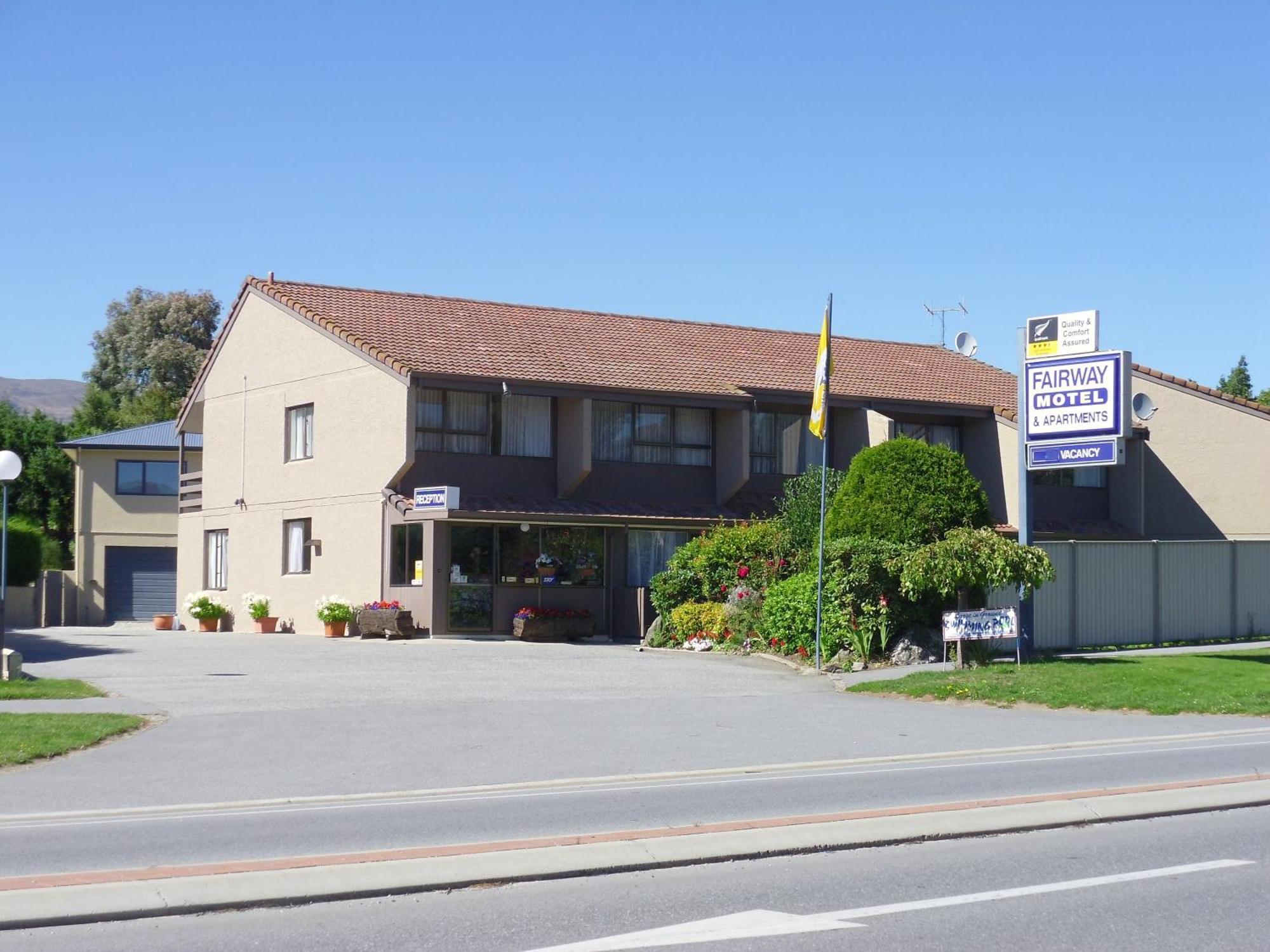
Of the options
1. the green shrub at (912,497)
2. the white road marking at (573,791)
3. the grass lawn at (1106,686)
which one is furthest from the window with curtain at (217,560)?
the white road marking at (573,791)

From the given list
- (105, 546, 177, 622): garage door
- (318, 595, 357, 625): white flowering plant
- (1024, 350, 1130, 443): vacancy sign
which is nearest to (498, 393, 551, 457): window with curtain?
(318, 595, 357, 625): white flowering plant

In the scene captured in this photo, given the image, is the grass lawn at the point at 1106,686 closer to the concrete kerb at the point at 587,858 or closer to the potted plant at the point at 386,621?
the concrete kerb at the point at 587,858

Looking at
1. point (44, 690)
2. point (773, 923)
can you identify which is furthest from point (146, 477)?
point (773, 923)

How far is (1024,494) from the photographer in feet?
79.3

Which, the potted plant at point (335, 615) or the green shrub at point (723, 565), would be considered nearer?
the green shrub at point (723, 565)

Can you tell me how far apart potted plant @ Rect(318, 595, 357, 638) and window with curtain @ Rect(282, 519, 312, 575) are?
2677 millimetres

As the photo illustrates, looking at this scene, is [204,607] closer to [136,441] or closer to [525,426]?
[525,426]

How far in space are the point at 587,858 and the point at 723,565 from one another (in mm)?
19951

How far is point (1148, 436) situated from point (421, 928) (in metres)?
34.4

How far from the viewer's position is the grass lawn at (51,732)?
14078 millimetres

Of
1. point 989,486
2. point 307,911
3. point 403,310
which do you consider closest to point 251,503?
point 403,310

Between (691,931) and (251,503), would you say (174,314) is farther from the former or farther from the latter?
(691,931)

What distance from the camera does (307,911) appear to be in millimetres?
8086

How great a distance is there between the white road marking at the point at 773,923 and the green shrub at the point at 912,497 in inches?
633
